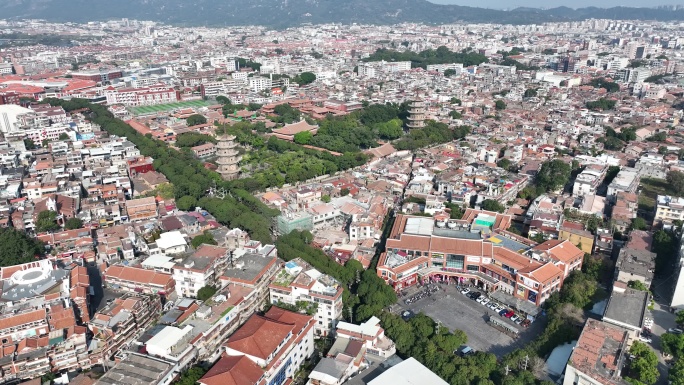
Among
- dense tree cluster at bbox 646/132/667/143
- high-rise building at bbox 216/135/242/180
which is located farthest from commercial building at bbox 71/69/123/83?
dense tree cluster at bbox 646/132/667/143

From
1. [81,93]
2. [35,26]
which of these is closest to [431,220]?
[81,93]

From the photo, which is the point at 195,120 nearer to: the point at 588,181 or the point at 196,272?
the point at 196,272

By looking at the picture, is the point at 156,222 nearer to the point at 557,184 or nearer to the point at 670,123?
the point at 557,184

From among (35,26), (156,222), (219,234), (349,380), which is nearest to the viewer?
(349,380)

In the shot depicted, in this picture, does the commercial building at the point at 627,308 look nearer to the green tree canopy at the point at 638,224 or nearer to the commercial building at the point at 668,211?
the green tree canopy at the point at 638,224

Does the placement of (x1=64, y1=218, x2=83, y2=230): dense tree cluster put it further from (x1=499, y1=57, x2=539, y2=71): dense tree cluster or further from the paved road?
(x1=499, y1=57, x2=539, y2=71): dense tree cluster

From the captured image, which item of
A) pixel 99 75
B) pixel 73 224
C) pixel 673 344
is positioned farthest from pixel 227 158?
pixel 99 75

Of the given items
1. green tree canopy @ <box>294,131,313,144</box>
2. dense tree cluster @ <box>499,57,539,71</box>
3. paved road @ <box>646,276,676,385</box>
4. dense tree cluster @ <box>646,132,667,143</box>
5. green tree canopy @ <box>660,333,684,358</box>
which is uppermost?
dense tree cluster @ <box>499,57,539,71</box>
